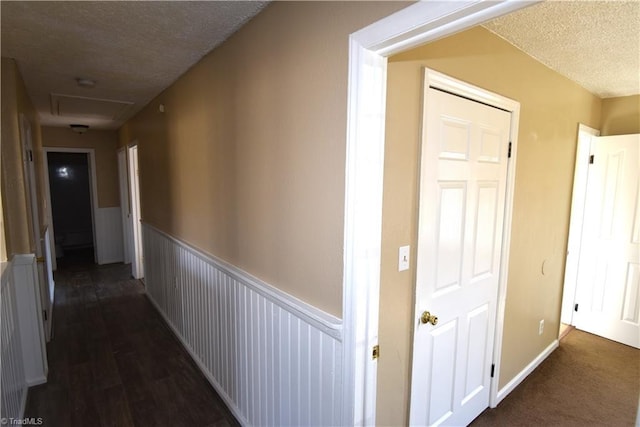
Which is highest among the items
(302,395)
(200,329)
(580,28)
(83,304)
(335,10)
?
(580,28)

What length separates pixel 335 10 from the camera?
1.17 m

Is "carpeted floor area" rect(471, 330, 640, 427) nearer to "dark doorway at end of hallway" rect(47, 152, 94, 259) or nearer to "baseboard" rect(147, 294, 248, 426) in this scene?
"baseboard" rect(147, 294, 248, 426)

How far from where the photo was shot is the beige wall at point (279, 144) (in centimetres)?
122

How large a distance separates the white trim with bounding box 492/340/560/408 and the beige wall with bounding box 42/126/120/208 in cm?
612

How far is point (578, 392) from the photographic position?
2383 millimetres

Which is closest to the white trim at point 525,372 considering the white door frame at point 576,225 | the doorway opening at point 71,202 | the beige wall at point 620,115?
the white door frame at point 576,225

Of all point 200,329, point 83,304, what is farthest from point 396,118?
point 83,304

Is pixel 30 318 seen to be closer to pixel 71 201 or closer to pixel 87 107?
pixel 87 107

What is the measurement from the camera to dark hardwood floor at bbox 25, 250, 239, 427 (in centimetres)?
211

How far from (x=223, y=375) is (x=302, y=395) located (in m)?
0.98

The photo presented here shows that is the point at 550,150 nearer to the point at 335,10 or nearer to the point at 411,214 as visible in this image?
the point at 411,214

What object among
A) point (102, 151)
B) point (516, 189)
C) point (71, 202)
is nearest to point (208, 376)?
A: point (516, 189)

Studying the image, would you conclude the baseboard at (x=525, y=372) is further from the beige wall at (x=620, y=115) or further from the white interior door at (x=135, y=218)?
the white interior door at (x=135, y=218)

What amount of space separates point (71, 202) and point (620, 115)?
364 inches
